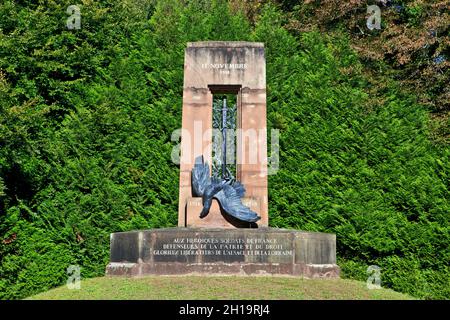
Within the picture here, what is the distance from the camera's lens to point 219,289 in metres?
7.09

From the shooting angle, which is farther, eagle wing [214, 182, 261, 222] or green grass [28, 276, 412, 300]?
eagle wing [214, 182, 261, 222]

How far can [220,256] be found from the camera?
8.42m

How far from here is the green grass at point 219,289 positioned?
6793mm

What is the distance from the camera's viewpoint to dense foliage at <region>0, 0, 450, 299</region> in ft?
37.2

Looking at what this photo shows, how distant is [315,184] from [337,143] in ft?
3.58

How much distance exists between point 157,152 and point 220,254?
450 cm

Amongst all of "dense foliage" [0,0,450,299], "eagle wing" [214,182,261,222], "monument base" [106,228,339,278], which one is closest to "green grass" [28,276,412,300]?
"monument base" [106,228,339,278]

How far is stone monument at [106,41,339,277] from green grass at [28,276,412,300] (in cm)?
36

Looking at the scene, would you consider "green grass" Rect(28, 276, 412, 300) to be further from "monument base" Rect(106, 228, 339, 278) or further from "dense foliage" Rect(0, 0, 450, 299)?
"dense foliage" Rect(0, 0, 450, 299)

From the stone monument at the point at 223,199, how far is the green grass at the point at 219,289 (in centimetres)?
36

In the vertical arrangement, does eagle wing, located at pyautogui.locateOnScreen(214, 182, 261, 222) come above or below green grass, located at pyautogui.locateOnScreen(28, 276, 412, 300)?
above

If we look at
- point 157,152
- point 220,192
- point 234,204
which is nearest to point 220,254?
point 234,204

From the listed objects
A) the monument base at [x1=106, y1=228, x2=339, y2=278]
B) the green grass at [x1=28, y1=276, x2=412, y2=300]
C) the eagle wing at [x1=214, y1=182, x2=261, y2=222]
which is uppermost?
the eagle wing at [x1=214, y1=182, x2=261, y2=222]

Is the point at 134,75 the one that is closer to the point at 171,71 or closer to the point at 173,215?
the point at 171,71
